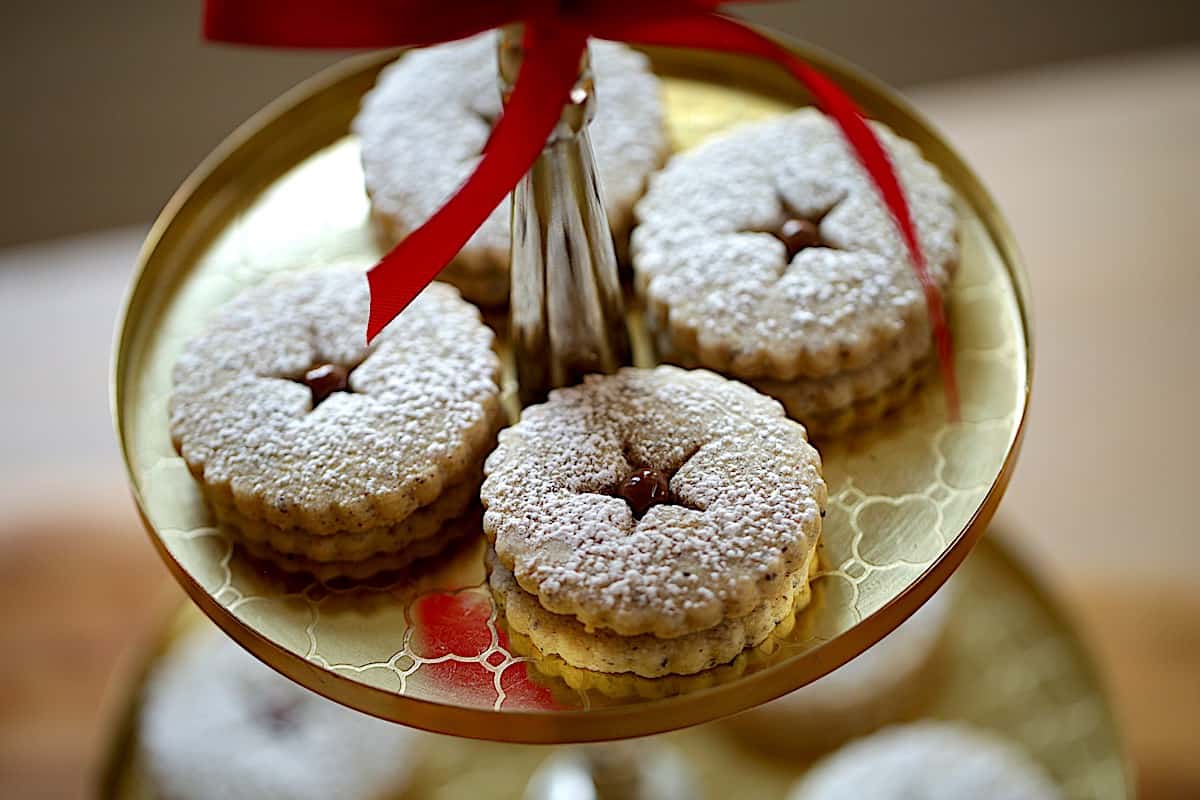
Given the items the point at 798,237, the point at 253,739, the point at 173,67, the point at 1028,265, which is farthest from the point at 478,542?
the point at 173,67

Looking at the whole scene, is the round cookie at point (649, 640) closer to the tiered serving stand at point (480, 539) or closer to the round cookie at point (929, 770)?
the tiered serving stand at point (480, 539)

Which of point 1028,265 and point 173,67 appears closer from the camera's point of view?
point 1028,265

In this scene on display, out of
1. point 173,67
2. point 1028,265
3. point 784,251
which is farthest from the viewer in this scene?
point 173,67

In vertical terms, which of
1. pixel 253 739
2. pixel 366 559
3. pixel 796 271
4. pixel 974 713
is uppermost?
pixel 796 271

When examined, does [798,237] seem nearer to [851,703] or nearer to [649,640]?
[649,640]

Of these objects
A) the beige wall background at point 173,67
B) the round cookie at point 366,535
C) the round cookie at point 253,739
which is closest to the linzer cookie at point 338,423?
the round cookie at point 366,535

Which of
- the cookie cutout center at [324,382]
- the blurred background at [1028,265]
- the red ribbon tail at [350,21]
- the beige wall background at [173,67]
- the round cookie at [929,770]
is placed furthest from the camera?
the beige wall background at [173,67]

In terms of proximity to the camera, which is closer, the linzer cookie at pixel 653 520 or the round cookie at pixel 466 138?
the linzer cookie at pixel 653 520
